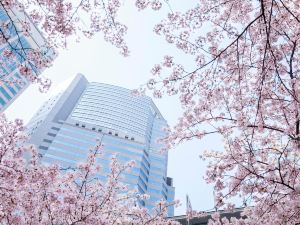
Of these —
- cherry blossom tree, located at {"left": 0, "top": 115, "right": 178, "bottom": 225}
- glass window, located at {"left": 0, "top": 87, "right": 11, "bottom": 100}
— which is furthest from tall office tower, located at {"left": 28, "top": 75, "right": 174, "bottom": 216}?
cherry blossom tree, located at {"left": 0, "top": 115, "right": 178, "bottom": 225}

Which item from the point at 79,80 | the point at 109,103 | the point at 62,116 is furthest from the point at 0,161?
the point at 79,80

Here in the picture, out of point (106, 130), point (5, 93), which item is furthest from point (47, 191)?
point (106, 130)

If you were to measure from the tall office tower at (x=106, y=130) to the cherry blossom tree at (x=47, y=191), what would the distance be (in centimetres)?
7243

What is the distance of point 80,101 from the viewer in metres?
137

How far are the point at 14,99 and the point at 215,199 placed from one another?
360 feet

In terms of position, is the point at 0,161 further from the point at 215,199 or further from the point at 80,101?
the point at 80,101

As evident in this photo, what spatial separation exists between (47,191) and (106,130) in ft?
359

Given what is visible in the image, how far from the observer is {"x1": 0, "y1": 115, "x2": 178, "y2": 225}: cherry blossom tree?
598cm

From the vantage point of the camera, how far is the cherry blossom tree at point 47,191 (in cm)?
598

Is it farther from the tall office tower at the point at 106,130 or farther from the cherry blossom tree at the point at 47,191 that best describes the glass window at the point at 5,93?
the cherry blossom tree at the point at 47,191

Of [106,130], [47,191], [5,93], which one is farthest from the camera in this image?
[106,130]

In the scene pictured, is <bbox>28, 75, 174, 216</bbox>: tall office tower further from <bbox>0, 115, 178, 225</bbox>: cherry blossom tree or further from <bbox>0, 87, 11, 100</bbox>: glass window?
<bbox>0, 115, 178, 225</bbox>: cherry blossom tree

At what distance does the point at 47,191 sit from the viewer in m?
8.11

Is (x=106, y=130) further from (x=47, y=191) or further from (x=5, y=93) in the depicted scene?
(x=47, y=191)
